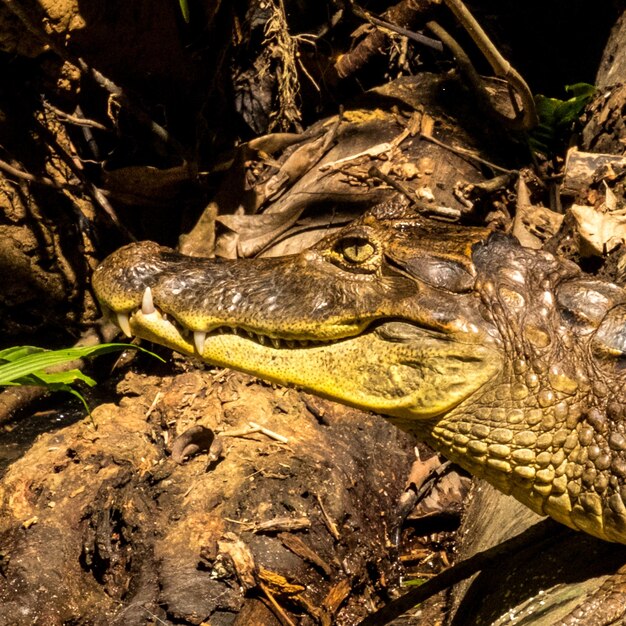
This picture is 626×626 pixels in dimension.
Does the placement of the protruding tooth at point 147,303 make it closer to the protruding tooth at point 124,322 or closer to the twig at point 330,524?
the protruding tooth at point 124,322

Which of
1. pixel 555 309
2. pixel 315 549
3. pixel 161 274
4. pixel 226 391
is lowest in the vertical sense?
pixel 315 549

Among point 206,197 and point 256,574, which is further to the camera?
point 206,197

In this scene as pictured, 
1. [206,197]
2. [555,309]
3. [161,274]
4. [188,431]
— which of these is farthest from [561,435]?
[206,197]

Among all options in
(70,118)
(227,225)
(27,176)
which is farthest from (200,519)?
(70,118)

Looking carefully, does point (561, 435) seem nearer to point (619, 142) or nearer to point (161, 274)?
point (161, 274)

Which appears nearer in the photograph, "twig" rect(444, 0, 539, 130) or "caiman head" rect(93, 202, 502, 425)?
"caiman head" rect(93, 202, 502, 425)

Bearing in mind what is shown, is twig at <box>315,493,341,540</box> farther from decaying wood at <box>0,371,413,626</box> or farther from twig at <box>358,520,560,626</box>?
twig at <box>358,520,560,626</box>

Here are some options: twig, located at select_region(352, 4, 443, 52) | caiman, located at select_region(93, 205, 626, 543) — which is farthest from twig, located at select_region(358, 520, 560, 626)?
twig, located at select_region(352, 4, 443, 52)

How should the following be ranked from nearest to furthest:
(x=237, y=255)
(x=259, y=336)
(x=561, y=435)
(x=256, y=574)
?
1. (x=561, y=435)
2. (x=259, y=336)
3. (x=256, y=574)
4. (x=237, y=255)
